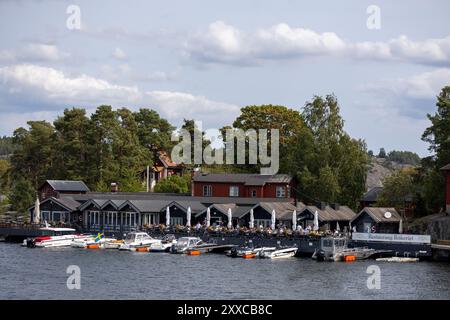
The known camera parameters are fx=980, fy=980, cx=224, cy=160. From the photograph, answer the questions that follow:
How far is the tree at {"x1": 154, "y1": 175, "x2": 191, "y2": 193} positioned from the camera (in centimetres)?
12431

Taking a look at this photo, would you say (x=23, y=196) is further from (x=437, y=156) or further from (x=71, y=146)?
(x=437, y=156)

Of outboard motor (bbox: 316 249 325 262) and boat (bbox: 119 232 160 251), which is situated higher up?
boat (bbox: 119 232 160 251)

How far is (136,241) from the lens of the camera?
90.9 meters

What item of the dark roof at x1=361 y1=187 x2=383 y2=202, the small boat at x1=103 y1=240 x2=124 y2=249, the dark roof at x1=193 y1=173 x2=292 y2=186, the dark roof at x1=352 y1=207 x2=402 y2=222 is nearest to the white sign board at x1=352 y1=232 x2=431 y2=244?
the dark roof at x1=352 y1=207 x2=402 y2=222

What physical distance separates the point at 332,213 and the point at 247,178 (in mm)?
14974

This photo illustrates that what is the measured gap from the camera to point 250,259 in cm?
8250

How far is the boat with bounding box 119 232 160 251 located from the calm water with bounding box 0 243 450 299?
15.6 feet

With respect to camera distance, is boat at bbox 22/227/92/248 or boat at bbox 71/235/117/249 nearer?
boat at bbox 22/227/92/248

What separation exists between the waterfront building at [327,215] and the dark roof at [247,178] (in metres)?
8.96

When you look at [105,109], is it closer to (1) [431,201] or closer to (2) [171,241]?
(2) [171,241]

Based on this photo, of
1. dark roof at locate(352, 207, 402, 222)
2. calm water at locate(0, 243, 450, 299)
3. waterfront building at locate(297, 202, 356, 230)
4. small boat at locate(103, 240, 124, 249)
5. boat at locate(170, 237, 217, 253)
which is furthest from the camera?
waterfront building at locate(297, 202, 356, 230)

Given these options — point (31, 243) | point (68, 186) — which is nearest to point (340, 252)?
point (31, 243)

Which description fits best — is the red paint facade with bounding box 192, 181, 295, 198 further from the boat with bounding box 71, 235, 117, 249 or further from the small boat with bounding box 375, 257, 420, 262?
the small boat with bounding box 375, 257, 420, 262

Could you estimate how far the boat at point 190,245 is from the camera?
87.2 metres
